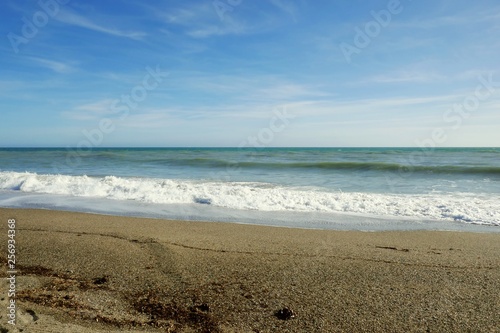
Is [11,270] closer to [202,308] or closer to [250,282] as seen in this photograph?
[202,308]

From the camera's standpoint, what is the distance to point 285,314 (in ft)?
11.2

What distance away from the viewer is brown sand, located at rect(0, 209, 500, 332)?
3307mm

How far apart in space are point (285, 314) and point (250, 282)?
85cm

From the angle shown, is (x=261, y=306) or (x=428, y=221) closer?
(x=261, y=306)

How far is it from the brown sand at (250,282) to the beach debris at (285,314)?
4 cm

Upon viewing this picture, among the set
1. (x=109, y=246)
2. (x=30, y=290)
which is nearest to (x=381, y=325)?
(x=30, y=290)

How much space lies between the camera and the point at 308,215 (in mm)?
9398

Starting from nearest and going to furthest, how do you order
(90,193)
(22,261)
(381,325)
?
(381,325) → (22,261) → (90,193)

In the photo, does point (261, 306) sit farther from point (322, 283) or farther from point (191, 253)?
point (191, 253)

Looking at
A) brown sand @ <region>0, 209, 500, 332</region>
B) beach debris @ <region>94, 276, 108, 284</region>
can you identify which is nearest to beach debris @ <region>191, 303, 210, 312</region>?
brown sand @ <region>0, 209, 500, 332</region>

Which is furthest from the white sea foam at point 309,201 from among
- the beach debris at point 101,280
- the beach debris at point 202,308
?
the beach debris at point 202,308

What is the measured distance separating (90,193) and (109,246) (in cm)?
854

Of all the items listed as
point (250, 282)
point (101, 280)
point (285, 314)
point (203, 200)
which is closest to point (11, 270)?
point (101, 280)

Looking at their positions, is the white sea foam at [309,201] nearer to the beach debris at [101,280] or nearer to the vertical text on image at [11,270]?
the vertical text on image at [11,270]
